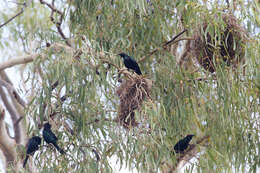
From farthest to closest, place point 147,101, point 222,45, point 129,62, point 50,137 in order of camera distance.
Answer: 1. point 129,62
2. point 222,45
3. point 50,137
4. point 147,101

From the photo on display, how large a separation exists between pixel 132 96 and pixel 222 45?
0.84 metres

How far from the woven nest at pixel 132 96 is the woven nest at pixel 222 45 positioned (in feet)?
1.69

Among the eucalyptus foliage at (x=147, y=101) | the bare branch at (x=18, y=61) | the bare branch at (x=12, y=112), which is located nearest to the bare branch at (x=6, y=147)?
the bare branch at (x=12, y=112)

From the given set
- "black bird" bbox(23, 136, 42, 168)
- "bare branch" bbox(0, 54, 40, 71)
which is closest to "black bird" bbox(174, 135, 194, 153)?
"black bird" bbox(23, 136, 42, 168)

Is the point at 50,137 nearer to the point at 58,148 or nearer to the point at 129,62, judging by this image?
the point at 58,148

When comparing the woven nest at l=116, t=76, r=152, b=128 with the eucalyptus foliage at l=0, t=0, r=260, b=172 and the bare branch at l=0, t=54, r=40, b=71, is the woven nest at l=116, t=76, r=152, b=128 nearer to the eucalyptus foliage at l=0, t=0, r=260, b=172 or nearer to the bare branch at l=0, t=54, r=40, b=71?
the eucalyptus foliage at l=0, t=0, r=260, b=172

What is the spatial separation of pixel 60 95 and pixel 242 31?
4.88ft

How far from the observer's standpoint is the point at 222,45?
326 cm

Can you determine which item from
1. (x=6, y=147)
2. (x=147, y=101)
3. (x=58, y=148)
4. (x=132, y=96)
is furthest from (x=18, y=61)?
(x=147, y=101)

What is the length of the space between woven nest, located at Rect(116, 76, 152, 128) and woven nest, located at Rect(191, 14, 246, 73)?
1.69ft

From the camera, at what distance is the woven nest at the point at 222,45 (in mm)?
3170

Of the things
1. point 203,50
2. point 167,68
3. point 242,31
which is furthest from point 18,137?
point 242,31

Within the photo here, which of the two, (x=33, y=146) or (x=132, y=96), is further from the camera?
(x=33, y=146)

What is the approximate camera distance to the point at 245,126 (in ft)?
10.1
